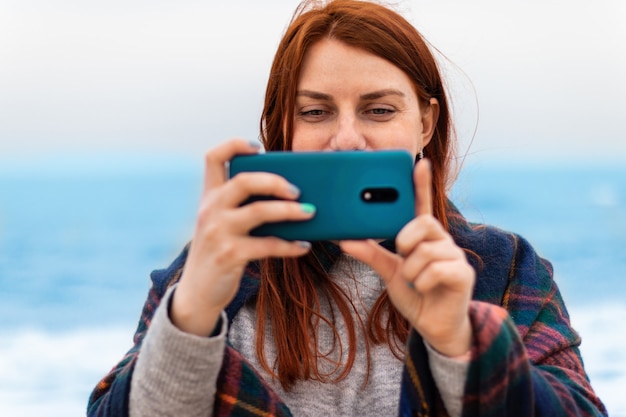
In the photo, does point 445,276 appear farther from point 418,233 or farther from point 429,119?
point 429,119

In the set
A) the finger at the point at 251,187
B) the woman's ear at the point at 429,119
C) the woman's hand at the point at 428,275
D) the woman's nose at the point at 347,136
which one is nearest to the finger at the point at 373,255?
the woman's hand at the point at 428,275

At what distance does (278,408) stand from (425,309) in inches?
11.7

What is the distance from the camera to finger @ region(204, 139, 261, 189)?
1.03m

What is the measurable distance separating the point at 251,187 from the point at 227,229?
55 mm

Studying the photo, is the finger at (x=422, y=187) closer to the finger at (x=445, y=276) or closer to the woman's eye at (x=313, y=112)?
the finger at (x=445, y=276)

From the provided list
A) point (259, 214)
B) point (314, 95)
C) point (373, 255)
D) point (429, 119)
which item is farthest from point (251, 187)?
point (429, 119)

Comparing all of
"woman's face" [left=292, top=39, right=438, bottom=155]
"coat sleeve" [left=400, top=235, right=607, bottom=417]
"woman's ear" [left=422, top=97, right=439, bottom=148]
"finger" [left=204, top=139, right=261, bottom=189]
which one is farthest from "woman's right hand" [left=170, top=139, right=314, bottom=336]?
"woman's ear" [left=422, top=97, right=439, bottom=148]

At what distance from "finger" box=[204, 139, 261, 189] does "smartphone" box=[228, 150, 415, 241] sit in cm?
2

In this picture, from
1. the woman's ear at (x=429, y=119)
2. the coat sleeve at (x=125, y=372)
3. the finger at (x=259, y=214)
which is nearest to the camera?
the finger at (x=259, y=214)

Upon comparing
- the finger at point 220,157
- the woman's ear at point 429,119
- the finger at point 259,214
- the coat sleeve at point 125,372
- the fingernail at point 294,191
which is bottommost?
the coat sleeve at point 125,372

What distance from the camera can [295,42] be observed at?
4.85 ft

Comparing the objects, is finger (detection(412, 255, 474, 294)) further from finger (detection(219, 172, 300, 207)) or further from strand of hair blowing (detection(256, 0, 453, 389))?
strand of hair blowing (detection(256, 0, 453, 389))

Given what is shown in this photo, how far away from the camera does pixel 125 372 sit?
119 centimetres

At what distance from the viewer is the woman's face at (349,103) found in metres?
1.39
